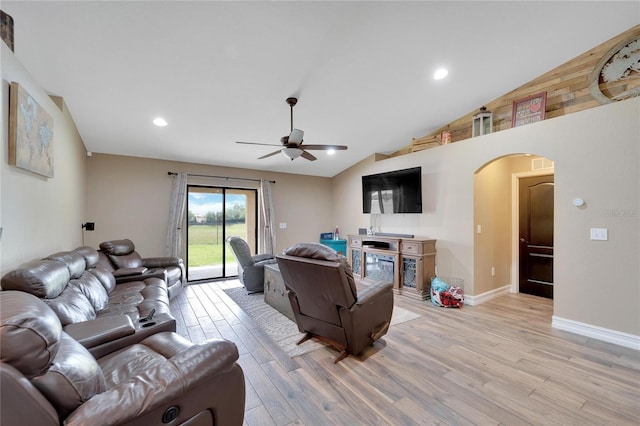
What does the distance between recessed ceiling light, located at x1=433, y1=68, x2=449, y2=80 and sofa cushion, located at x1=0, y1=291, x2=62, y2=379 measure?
4178 mm

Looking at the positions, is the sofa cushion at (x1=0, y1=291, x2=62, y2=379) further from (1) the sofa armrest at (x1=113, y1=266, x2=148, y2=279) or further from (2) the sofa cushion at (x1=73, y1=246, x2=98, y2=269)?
(1) the sofa armrest at (x1=113, y1=266, x2=148, y2=279)

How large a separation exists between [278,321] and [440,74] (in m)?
3.91

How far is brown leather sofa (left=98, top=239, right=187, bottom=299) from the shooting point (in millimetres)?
3723

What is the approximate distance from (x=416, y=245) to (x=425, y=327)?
148 centimetres

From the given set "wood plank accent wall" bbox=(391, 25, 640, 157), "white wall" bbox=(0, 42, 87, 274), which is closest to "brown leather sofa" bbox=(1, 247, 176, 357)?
"white wall" bbox=(0, 42, 87, 274)

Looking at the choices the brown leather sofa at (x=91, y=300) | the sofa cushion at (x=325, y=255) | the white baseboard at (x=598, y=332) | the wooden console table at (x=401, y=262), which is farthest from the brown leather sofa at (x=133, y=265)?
the white baseboard at (x=598, y=332)

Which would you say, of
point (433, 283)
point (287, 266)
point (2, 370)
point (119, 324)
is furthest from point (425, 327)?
point (2, 370)

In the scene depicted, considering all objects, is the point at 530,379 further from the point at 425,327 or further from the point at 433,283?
the point at 433,283

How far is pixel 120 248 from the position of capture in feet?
13.9

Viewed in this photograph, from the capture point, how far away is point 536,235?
4477 mm

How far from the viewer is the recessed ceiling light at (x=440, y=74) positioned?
133 inches

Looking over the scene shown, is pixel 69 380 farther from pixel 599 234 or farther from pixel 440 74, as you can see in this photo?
pixel 599 234

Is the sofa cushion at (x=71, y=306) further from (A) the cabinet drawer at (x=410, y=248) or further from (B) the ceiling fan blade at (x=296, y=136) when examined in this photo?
(A) the cabinet drawer at (x=410, y=248)

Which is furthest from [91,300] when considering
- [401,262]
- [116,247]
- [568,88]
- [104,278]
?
[568,88]
